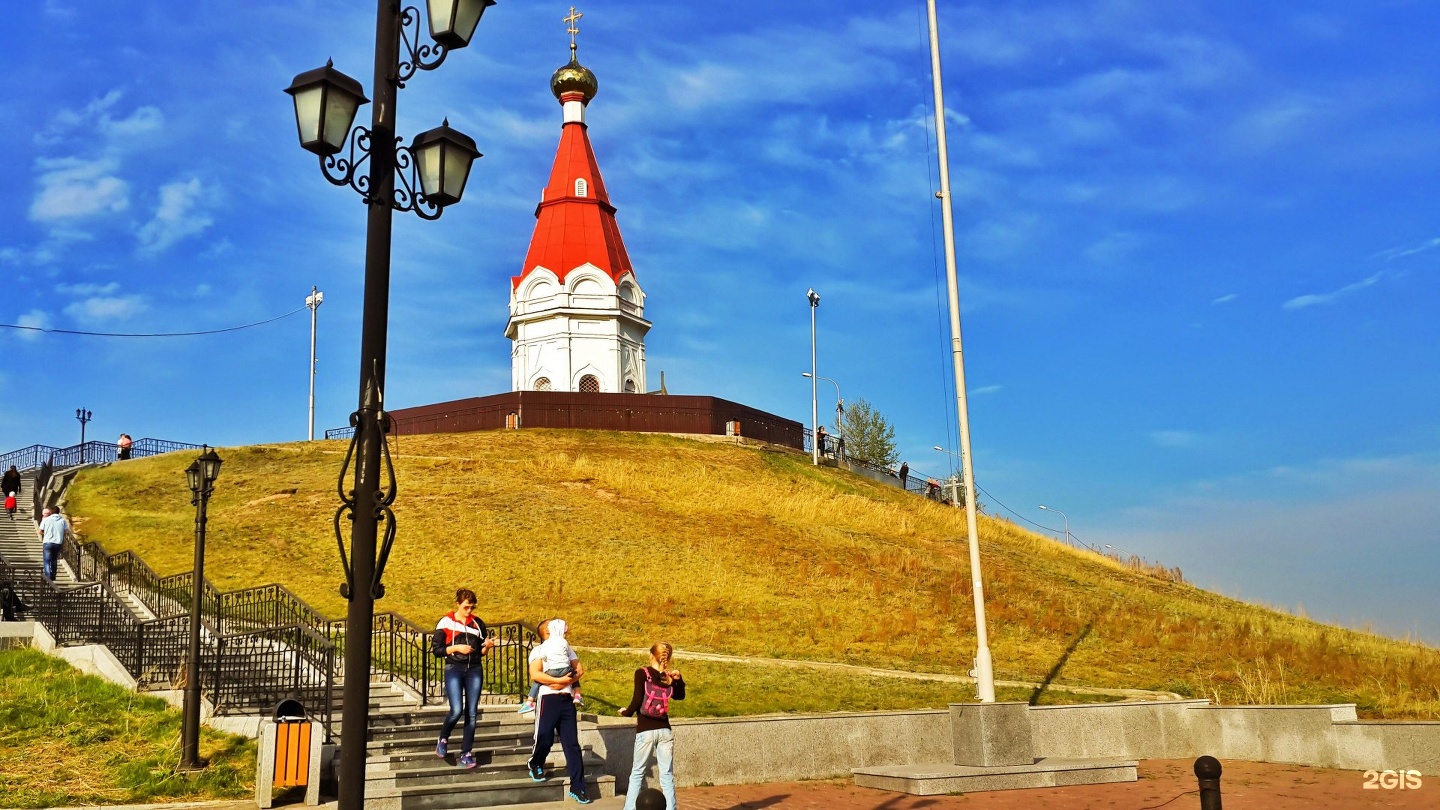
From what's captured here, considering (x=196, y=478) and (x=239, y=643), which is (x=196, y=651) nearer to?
(x=196, y=478)

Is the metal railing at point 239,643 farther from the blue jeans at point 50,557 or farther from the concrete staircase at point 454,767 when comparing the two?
the concrete staircase at point 454,767

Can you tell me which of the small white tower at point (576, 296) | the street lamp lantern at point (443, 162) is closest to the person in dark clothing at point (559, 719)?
the street lamp lantern at point (443, 162)

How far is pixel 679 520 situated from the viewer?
35.0 metres

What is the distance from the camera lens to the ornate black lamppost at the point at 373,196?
682 cm

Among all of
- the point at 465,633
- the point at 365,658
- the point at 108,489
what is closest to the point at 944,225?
the point at 465,633

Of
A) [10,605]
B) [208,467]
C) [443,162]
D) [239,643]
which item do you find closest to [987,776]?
[443,162]

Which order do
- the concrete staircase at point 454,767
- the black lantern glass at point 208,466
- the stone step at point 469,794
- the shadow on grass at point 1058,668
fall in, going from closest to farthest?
the stone step at point 469,794
the concrete staircase at point 454,767
the black lantern glass at point 208,466
the shadow on grass at point 1058,668

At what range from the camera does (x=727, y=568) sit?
96.8 ft

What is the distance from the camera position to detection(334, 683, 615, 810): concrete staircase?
1188 cm

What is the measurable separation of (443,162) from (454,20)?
93 centimetres

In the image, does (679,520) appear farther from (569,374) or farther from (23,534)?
(569,374)

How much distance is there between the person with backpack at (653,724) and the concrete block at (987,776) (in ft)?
15.2

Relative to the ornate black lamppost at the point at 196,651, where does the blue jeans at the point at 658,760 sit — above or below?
below

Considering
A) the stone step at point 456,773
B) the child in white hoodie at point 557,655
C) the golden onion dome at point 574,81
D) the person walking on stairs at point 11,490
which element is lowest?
the stone step at point 456,773
